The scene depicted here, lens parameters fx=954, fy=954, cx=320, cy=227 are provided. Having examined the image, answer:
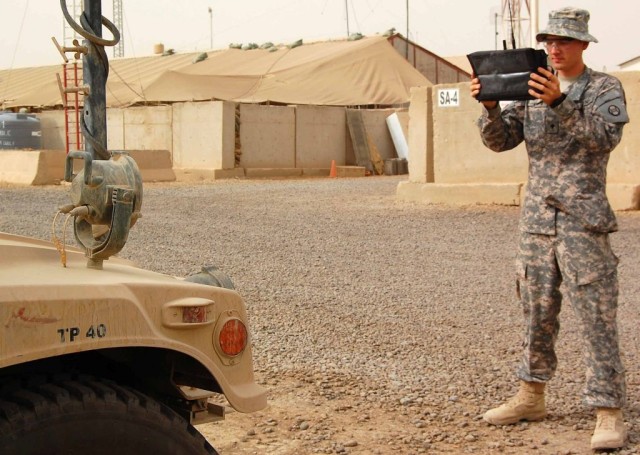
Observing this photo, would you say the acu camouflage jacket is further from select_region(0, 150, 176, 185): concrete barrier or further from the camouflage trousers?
select_region(0, 150, 176, 185): concrete barrier

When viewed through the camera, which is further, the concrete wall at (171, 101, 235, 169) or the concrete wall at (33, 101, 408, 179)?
the concrete wall at (33, 101, 408, 179)

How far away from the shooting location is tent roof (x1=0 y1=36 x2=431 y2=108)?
32.0 meters

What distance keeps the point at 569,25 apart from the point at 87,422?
288 centimetres

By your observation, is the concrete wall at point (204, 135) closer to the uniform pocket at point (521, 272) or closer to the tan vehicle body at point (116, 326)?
the uniform pocket at point (521, 272)

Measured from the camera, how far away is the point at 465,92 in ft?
48.5

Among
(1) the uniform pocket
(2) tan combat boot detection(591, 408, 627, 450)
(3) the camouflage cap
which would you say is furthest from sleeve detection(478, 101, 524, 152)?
(2) tan combat boot detection(591, 408, 627, 450)

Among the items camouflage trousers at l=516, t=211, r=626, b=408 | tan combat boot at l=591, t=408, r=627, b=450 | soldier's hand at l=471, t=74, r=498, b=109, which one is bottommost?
tan combat boot at l=591, t=408, r=627, b=450

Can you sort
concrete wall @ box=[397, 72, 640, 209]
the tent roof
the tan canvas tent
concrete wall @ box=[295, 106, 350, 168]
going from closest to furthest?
concrete wall @ box=[397, 72, 640, 209] → concrete wall @ box=[295, 106, 350, 168] → the tan canvas tent → the tent roof

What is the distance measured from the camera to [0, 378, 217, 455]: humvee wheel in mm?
2023

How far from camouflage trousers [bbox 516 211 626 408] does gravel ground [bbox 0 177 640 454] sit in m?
0.32

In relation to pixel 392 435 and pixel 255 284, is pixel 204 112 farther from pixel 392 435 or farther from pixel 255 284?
pixel 392 435

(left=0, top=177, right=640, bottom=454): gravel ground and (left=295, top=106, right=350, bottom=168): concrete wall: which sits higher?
(left=295, top=106, right=350, bottom=168): concrete wall

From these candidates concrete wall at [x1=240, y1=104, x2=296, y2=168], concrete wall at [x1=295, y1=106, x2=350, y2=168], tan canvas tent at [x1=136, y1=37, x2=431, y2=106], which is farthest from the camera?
tan canvas tent at [x1=136, y1=37, x2=431, y2=106]

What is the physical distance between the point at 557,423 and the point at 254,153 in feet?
72.3
